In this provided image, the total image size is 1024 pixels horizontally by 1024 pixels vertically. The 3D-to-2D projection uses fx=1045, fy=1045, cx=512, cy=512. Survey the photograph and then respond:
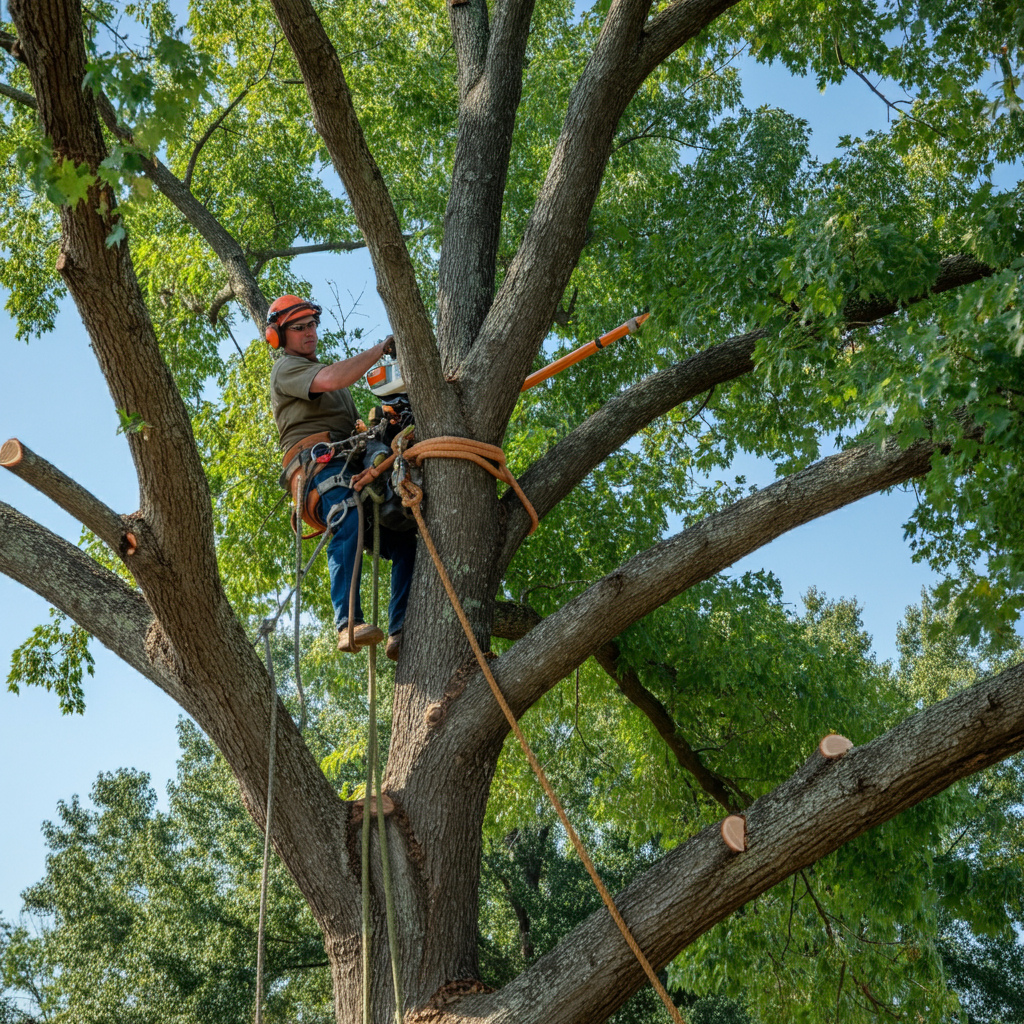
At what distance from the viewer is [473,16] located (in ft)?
18.3

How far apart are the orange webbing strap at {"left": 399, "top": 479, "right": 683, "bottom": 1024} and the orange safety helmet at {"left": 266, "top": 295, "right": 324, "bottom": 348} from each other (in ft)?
3.40

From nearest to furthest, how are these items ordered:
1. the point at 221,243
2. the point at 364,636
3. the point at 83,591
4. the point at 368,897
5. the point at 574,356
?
the point at 368,897
the point at 83,591
the point at 364,636
the point at 574,356
the point at 221,243

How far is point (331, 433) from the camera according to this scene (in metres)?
4.69

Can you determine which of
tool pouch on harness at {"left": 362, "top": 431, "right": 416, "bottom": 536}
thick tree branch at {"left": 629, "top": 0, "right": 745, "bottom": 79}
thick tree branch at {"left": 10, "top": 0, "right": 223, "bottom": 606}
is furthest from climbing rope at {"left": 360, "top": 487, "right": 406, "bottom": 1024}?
thick tree branch at {"left": 629, "top": 0, "right": 745, "bottom": 79}

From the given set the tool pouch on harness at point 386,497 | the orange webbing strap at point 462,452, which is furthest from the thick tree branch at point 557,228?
the tool pouch on harness at point 386,497

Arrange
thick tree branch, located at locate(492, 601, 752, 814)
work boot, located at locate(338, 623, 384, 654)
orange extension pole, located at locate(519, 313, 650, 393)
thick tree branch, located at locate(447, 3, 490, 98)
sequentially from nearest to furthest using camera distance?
1. work boot, located at locate(338, 623, 384, 654)
2. orange extension pole, located at locate(519, 313, 650, 393)
3. thick tree branch, located at locate(447, 3, 490, 98)
4. thick tree branch, located at locate(492, 601, 752, 814)

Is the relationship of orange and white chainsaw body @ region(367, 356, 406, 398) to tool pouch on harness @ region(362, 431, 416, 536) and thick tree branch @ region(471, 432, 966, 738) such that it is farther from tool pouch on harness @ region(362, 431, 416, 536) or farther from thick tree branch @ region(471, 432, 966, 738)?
thick tree branch @ region(471, 432, 966, 738)

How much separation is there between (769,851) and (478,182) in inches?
129

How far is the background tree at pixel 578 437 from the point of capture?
310 cm

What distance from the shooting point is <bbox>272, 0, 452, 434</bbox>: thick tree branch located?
346 centimetres

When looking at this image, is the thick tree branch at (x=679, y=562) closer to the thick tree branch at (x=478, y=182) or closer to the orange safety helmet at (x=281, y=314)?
the thick tree branch at (x=478, y=182)

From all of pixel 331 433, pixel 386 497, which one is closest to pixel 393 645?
pixel 386 497

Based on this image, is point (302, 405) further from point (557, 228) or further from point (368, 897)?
point (368, 897)

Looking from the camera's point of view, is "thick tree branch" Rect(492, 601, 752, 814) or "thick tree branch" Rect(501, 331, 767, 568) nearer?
"thick tree branch" Rect(501, 331, 767, 568)
